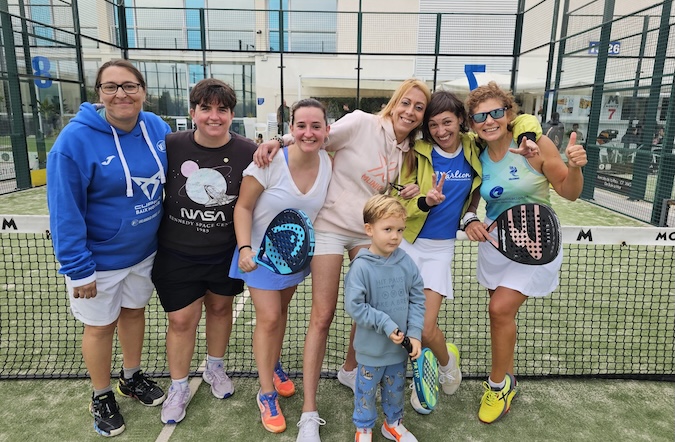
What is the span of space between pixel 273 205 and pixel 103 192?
0.85 meters

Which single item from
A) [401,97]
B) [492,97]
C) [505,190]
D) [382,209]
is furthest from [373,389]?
[492,97]

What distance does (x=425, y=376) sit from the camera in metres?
2.42

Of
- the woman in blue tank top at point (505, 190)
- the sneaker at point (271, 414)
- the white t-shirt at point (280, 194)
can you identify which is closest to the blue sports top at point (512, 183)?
the woman in blue tank top at point (505, 190)

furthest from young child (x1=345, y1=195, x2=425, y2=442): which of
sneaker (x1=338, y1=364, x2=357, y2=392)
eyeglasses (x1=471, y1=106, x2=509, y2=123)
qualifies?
eyeglasses (x1=471, y1=106, x2=509, y2=123)

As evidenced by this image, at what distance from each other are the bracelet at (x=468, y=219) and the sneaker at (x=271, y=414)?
1481mm

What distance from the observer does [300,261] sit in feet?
7.86

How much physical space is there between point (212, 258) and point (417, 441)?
1.52m

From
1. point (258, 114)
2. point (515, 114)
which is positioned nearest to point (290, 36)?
point (258, 114)

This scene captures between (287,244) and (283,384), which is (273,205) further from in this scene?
(283,384)

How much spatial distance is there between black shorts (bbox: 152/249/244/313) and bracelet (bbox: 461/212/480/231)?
4.50ft

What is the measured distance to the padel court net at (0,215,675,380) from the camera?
3.27 m

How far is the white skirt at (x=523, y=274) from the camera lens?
266 centimetres

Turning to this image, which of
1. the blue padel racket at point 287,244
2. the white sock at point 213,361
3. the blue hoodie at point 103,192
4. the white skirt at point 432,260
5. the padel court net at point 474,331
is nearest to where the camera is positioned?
the blue hoodie at point 103,192

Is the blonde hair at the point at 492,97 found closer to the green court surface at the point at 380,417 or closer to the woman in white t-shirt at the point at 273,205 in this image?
the woman in white t-shirt at the point at 273,205
